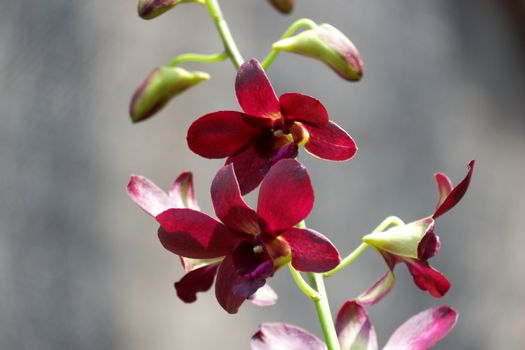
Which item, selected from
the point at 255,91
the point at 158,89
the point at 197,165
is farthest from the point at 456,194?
the point at 197,165

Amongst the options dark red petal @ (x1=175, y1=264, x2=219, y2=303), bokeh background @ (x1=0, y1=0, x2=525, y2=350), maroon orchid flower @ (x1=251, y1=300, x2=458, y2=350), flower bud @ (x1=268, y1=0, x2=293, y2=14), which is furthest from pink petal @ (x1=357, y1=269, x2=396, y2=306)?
bokeh background @ (x1=0, y1=0, x2=525, y2=350)

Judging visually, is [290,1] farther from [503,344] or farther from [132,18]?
[503,344]

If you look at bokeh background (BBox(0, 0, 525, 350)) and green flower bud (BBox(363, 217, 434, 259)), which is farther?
bokeh background (BBox(0, 0, 525, 350))

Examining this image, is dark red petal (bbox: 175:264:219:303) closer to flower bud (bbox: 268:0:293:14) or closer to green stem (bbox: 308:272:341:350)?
green stem (bbox: 308:272:341:350)

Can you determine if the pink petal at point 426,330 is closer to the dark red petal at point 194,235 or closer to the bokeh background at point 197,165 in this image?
the dark red petal at point 194,235

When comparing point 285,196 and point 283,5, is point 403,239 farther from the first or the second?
point 283,5

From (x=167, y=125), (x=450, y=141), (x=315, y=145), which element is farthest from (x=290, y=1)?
(x=450, y=141)
